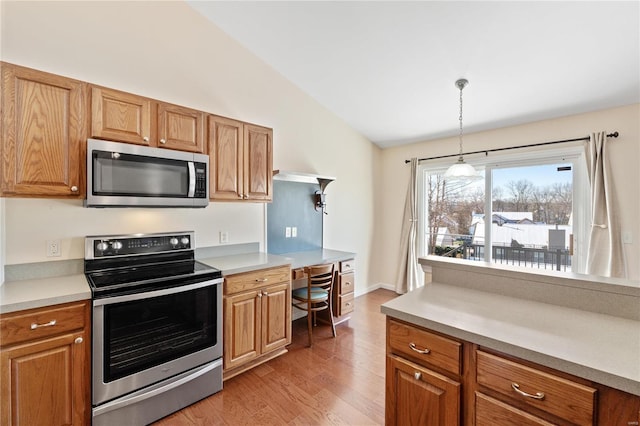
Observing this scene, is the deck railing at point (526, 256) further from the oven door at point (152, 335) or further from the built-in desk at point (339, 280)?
the oven door at point (152, 335)

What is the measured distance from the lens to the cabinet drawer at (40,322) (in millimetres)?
1427

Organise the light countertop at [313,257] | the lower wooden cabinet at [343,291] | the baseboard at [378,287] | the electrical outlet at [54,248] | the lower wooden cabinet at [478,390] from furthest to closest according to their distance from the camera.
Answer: the baseboard at [378,287] → the lower wooden cabinet at [343,291] → the light countertop at [313,257] → the electrical outlet at [54,248] → the lower wooden cabinet at [478,390]

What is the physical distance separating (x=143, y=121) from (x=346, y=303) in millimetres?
2825

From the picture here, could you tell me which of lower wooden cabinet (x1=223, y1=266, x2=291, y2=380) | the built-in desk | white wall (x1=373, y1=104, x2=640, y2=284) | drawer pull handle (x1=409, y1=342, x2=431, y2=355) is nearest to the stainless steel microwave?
lower wooden cabinet (x1=223, y1=266, x2=291, y2=380)

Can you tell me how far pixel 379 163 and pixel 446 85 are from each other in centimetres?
207

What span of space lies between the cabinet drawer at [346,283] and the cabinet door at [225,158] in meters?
1.61

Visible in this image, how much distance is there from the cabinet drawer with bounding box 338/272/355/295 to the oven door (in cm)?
160

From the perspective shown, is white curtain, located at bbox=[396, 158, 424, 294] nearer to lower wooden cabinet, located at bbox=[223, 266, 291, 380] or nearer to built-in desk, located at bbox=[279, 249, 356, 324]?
built-in desk, located at bbox=[279, 249, 356, 324]

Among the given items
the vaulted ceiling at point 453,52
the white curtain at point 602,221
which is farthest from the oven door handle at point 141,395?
the white curtain at point 602,221

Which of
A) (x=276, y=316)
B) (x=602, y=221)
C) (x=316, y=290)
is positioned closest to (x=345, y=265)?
(x=316, y=290)

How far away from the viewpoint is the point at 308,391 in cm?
221

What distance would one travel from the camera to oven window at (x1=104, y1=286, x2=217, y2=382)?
172 centimetres

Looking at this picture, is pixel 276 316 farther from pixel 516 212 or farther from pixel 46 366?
pixel 516 212

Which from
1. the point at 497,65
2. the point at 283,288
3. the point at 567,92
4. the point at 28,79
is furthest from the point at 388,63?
the point at 28,79
